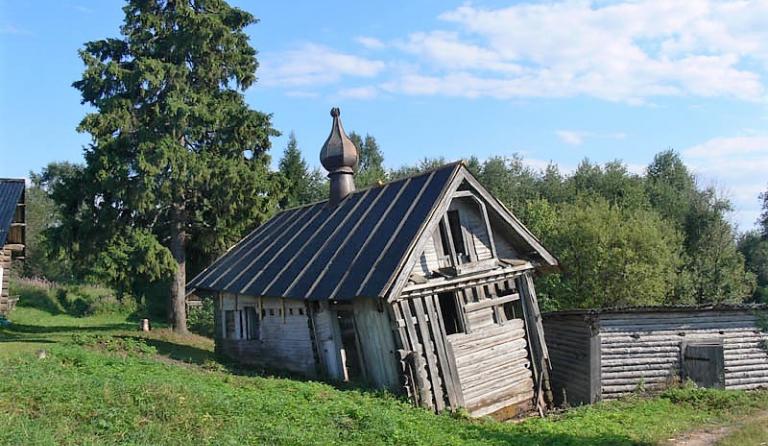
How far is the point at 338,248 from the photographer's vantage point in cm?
1698

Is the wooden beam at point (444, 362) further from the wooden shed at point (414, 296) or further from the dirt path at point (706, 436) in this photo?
the dirt path at point (706, 436)

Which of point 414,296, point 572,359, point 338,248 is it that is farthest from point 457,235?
point 572,359

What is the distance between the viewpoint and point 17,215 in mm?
34188

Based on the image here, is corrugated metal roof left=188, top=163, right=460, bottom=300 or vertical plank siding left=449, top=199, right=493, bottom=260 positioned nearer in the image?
corrugated metal roof left=188, top=163, right=460, bottom=300

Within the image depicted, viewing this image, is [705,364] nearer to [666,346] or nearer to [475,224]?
[666,346]

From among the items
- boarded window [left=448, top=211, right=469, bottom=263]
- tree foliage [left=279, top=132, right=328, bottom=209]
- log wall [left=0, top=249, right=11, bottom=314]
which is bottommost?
boarded window [left=448, top=211, right=469, bottom=263]

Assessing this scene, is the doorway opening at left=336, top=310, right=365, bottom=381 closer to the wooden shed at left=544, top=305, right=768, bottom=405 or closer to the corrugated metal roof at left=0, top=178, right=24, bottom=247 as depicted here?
the wooden shed at left=544, top=305, right=768, bottom=405

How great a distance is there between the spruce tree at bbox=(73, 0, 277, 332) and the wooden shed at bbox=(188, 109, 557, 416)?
5267 millimetres

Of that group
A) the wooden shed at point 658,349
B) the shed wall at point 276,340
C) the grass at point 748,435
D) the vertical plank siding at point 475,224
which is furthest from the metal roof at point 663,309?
the shed wall at point 276,340

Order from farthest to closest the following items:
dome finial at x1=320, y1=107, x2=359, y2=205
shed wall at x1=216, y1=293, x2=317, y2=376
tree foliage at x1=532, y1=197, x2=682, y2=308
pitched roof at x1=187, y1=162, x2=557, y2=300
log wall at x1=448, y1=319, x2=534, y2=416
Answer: tree foliage at x1=532, y1=197, x2=682, y2=308, dome finial at x1=320, y1=107, x2=359, y2=205, shed wall at x1=216, y1=293, x2=317, y2=376, log wall at x1=448, y1=319, x2=534, y2=416, pitched roof at x1=187, y1=162, x2=557, y2=300

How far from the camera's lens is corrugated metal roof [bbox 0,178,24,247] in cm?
2733

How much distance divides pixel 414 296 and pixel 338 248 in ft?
9.79

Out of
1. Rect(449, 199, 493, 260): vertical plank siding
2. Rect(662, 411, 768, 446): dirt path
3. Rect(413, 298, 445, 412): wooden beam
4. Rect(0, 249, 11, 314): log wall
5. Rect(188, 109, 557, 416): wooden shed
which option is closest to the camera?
Rect(662, 411, 768, 446): dirt path

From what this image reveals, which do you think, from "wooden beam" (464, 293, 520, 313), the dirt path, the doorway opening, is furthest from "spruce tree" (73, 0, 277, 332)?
the dirt path
